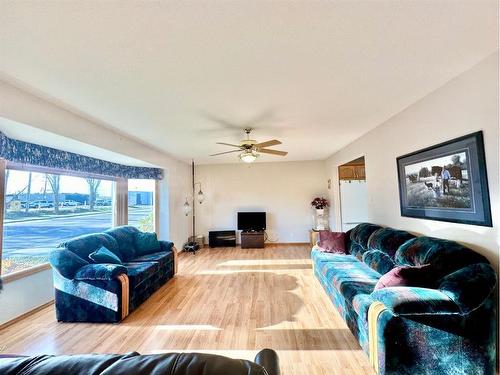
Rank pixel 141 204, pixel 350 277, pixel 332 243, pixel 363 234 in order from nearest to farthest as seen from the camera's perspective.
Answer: pixel 350 277 → pixel 363 234 → pixel 332 243 → pixel 141 204

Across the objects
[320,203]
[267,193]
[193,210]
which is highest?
[267,193]

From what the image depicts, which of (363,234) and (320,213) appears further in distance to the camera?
(320,213)

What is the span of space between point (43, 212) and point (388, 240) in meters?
4.87

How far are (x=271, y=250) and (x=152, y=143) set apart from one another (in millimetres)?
4000

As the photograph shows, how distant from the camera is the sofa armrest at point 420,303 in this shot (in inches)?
63.2

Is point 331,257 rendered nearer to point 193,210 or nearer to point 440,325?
point 440,325

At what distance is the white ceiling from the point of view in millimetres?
1337

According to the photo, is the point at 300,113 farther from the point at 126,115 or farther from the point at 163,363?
the point at 163,363

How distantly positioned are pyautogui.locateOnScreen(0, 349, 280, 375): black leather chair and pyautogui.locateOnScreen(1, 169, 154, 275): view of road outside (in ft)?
10.3

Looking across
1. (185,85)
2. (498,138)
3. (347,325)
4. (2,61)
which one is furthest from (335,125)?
(2,61)

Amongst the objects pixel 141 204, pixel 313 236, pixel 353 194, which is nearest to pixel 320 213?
pixel 313 236

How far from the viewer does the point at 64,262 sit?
2725 mm

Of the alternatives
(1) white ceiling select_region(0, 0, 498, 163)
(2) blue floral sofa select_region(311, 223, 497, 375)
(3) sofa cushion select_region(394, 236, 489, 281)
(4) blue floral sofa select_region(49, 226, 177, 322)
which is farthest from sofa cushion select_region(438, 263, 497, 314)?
(4) blue floral sofa select_region(49, 226, 177, 322)

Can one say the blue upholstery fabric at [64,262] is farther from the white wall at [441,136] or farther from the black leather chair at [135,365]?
the white wall at [441,136]
